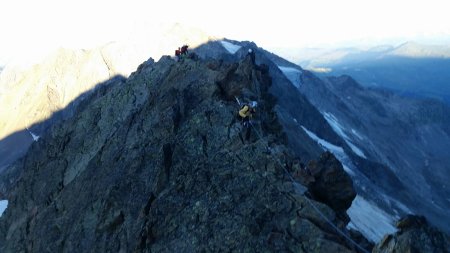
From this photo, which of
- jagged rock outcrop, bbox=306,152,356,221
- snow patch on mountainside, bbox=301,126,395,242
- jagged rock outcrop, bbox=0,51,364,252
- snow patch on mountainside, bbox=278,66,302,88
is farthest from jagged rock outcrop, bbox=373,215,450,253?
snow patch on mountainside, bbox=278,66,302,88

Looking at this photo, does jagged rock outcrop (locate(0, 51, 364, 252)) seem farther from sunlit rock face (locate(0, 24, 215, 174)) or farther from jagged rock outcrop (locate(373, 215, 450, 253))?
sunlit rock face (locate(0, 24, 215, 174))

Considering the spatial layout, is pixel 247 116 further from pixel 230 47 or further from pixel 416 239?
pixel 230 47

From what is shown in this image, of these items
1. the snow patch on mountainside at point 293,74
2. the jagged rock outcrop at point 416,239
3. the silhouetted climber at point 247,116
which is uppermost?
the silhouetted climber at point 247,116

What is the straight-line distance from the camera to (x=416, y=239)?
16203 millimetres

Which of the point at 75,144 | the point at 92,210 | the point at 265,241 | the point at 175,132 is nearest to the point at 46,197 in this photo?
the point at 75,144

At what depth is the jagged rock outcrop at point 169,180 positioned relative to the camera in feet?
68.6

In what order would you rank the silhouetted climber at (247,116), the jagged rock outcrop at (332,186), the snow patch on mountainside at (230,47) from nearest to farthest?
1. the jagged rock outcrop at (332,186)
2. the silhouetted climber at (247,116)
3. the snow patch on mountainside at (230,47)

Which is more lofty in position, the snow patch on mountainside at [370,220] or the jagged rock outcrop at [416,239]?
the jagged rock outcrop at [416,239]

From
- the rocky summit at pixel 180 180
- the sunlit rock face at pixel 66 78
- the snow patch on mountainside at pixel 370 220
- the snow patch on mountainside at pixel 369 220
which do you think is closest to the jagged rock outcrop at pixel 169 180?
the rocky summit at pixel 180 180

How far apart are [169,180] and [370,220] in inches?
1603

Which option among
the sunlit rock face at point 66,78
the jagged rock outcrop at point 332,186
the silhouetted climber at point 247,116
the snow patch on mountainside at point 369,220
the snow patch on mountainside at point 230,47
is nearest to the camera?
the jagged rock outcrop at point 332,186

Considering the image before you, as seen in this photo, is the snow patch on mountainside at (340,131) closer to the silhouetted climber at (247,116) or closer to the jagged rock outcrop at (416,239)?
the silhouetted climber at (247,116)

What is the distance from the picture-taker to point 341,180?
75.5ft

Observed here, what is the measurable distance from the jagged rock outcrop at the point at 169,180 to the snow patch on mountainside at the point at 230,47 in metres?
100
